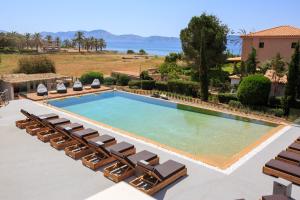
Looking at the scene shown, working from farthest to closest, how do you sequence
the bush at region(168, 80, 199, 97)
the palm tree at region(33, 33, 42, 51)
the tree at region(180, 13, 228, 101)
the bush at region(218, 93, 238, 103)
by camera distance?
the palm tree at region(33, 33, 42, 51), the tree at region(180, 13, 228, 101), the bush at region(168, 80, 199, 97), the bush at region(218, 93, 238, 103)

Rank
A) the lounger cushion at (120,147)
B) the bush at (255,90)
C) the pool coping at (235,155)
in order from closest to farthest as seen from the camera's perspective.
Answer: the pool coping at (235,155) → the lounger cushion at (120,147) → the bush at (255,90)

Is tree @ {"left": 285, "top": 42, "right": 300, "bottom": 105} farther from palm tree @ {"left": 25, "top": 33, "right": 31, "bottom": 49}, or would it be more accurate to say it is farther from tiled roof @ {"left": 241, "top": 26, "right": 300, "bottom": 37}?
palm tree @ {"left": 25, "top": 33, "right": 31, "bottom": 49}

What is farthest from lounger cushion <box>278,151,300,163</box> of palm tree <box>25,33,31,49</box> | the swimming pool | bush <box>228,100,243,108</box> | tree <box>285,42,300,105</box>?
palm tree <box>25,33,31,49</box>

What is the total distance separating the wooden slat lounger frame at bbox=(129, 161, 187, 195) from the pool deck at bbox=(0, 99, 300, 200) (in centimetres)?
17

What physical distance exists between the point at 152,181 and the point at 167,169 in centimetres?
66

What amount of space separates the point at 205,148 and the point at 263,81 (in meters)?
8.08

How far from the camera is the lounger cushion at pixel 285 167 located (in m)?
8.71

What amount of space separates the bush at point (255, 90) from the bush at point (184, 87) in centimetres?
497

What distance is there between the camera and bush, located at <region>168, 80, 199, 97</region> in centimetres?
2281

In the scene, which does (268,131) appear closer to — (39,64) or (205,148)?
(205,148)

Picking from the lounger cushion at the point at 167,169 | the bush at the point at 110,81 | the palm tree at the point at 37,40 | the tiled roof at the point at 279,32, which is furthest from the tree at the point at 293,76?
the palm tree at the point at 37,40

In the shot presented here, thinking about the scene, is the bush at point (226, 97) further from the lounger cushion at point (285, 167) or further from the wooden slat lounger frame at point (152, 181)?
the wooden slat lounger frame at point (152, 181)

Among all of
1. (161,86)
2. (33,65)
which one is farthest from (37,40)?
(161,86)

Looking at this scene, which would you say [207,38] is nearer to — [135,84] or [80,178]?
[135,84]
